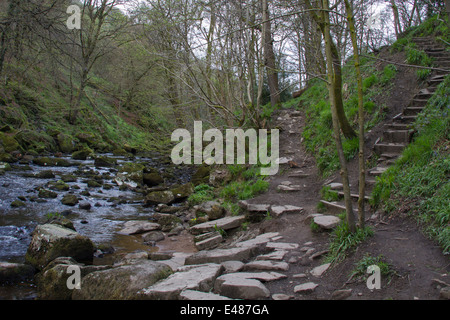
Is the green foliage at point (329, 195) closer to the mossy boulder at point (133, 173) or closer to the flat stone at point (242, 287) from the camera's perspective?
the flat stone at point (242, 287)

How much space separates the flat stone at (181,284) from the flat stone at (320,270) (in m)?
1.06

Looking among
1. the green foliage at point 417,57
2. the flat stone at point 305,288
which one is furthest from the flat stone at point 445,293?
the green foliage at point 417,57

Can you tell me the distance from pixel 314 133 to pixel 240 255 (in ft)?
19.7

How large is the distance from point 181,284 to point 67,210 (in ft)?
17.7

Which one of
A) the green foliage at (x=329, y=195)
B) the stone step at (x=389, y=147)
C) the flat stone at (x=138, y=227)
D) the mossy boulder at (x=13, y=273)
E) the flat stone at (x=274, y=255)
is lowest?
the flat stone at (x=138, y=227)

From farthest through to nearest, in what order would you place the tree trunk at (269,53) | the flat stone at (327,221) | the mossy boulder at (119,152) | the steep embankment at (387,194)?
the mossy boulder at (119,152) → the tree trunk at (269,53) → the flat stone at (327,221) → the steep embankment at (387,194)

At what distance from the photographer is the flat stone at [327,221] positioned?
446cm

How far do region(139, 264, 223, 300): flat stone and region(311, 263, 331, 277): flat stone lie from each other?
1.06 meters

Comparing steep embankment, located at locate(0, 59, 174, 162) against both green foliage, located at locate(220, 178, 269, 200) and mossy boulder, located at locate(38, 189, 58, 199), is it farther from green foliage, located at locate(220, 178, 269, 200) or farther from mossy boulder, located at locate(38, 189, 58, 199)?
green foliage, located at locate(220, 178, 269, 200)

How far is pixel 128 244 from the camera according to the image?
20.2 feet

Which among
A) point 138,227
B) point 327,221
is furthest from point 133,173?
point 327,221

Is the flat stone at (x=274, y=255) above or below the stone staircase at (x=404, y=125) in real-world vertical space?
below

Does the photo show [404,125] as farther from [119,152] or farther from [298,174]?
[119,152]
